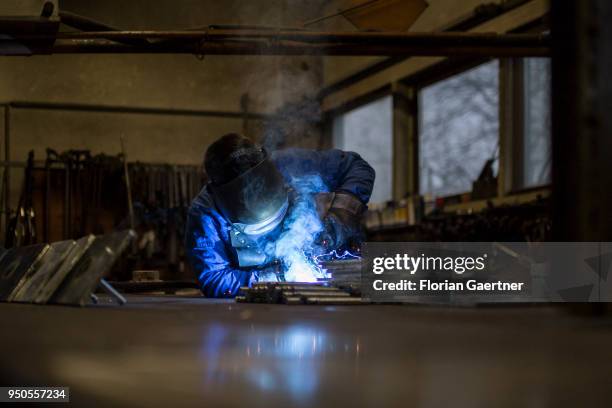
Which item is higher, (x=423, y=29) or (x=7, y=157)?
(x=423, y=29)

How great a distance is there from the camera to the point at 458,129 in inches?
305

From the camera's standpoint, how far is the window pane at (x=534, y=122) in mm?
6477

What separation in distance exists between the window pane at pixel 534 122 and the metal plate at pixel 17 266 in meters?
4.54

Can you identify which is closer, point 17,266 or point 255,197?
point 17,266

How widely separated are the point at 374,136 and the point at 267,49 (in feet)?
17.6

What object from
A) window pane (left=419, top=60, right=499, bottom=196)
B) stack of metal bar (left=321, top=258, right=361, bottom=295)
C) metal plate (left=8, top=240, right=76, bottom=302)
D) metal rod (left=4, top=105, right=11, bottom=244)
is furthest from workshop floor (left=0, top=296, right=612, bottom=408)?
metal rod (left=4, top=105, right=11, bottom=244)

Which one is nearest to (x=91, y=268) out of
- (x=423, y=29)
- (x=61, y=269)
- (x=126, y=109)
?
(x=61, y=269)

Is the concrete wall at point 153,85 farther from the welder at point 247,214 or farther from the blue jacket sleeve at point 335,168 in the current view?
the welder at point 247,214

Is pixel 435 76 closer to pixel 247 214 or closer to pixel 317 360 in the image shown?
pixel 247 214

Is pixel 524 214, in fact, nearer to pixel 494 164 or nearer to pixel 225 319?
pixel 494 164

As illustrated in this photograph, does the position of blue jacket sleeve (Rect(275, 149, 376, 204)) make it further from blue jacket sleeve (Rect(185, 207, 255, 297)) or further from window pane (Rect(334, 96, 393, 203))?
window pane (Rect(334, 96, 393, 203))

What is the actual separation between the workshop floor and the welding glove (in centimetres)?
203

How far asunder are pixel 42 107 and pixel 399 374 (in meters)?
8.75

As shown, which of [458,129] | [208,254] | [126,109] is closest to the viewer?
[208,254]
